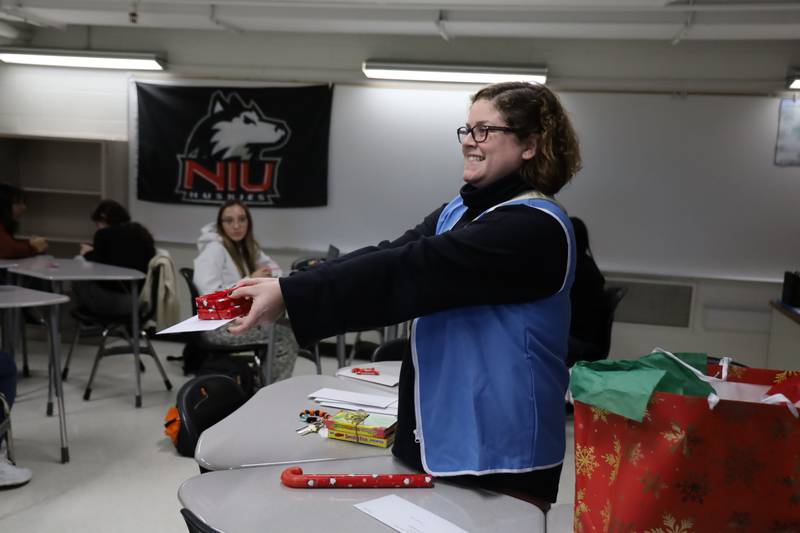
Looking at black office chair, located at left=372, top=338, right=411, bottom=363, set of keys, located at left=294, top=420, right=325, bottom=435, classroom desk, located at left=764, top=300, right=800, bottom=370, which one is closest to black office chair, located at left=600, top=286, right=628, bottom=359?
classroom desk, located at left=764, top=300, right=800, bottom=370

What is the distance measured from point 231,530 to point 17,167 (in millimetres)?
6491

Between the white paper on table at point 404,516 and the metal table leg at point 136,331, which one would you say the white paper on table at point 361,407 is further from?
the metal table leg at point 136,331

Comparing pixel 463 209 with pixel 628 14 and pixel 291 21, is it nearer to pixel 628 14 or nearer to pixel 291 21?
pixel 628 14

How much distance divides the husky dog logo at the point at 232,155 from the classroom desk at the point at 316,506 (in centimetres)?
495

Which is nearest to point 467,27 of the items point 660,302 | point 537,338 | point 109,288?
point 660,302

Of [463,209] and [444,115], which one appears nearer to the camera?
[463,209]

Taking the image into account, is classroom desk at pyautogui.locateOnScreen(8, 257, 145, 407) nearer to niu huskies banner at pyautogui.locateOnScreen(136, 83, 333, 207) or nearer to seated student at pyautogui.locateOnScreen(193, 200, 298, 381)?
seated student at pyautogui.locateOnScreen(193, 200, 298, 381)

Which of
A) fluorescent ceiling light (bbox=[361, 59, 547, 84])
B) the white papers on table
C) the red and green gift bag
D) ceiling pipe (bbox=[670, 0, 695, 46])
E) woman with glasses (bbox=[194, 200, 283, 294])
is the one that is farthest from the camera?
fluorescent ceiling light (bbox=[361, 59, 547, 84])

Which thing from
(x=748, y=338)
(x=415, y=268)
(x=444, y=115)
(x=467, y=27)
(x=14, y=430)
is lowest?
(x=14, y=430)

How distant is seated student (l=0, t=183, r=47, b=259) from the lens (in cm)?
507

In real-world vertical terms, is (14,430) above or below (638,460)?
below

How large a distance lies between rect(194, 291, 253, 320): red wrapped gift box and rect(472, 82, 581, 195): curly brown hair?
61cm

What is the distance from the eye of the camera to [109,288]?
16.0 ft

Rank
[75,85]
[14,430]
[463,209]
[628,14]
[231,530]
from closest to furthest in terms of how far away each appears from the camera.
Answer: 1. [231,530]
2. [463,209]
3. [14,430]
4. [628,14]
5. [75,85]
